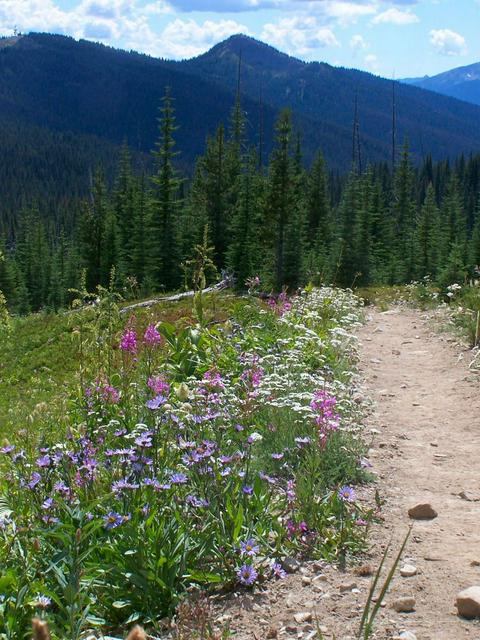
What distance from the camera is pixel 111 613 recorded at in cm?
346

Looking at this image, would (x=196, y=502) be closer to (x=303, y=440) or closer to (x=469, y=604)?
(x=303, y=440)

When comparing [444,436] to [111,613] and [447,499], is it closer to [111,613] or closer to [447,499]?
[447,499]

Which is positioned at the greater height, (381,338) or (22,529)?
(22,529)

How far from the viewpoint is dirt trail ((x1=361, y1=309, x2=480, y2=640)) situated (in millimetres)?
3578

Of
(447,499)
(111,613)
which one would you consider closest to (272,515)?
(111,613)

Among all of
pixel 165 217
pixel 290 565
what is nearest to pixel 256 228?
pixel 165 217

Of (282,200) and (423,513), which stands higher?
(282,200)

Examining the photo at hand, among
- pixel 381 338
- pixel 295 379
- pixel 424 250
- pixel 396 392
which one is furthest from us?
pixel 424 250

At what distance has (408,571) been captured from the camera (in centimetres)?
374

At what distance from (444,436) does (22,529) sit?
14.0ft

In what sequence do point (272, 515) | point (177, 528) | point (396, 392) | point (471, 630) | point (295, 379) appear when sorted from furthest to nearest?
point (396, 392) → point (295, 379) → point (272, 515) → point (177, 528) → point (471, 630)

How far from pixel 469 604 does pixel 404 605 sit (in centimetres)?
31

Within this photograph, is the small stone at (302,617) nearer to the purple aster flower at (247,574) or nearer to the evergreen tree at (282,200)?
the purple aster flower at (247,574)

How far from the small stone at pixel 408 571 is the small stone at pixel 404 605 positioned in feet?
1.03
